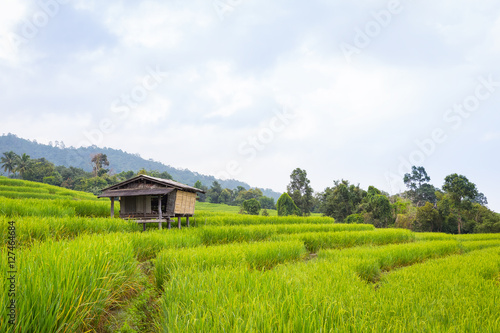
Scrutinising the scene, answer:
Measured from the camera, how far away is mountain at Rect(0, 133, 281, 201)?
479ft

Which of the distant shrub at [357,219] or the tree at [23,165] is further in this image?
the tree at [23,165]

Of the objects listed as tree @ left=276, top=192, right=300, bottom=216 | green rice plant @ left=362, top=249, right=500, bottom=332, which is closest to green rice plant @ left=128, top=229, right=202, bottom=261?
green rice plant @ left=362, top=249, right=500, bottom=332

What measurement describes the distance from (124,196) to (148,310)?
11.1 metres

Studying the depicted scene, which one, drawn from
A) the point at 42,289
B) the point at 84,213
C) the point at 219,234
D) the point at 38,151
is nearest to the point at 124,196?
the point at 84,213

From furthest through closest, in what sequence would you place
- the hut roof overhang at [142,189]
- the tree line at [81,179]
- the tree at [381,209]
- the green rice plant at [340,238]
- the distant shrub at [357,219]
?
1. the tree line at [81,179]
2. the distant shrub at [357,219]
3. the tree at [381,209]
4. the hut roof overhang at [142,189]
5. the green rice plant at [340,238]

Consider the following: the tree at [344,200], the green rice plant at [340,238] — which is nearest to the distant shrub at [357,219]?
the tree at [344,200]

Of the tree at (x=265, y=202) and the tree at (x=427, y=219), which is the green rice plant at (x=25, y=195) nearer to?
the tree at (x=427, y=219)

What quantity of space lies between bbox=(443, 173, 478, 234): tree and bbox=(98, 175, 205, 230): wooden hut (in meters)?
Result: 30.9

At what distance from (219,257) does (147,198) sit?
952 centimetres

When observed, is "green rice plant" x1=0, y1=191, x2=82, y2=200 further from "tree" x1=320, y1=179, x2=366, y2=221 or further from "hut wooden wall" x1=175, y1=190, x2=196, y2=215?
"tree" x1=320, y1=179, x2=366, y2=221

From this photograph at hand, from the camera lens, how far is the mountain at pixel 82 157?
14612 centimetres

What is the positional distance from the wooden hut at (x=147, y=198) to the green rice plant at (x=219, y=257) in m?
6.94

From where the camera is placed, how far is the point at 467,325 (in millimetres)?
2465

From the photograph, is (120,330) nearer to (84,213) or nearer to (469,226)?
(84,213)
